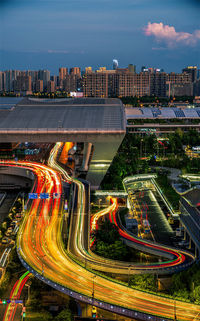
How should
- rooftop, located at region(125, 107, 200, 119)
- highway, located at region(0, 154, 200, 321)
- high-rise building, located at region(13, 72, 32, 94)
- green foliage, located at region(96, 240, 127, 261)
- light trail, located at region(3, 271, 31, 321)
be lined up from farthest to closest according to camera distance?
high-rise building, located at region(13, 72, 32, 94), rooftop, located at region(125, 107, 200, 119), green foliage, located at region(96, 240, 127, 261), light trail, located at region(3, 271, 31, 321), highway, located at region(0, 154, 200, 321)

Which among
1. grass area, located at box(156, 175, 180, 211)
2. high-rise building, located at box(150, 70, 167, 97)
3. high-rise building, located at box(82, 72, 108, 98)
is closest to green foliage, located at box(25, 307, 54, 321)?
grass area, located at box(156, 175, 180, 211)

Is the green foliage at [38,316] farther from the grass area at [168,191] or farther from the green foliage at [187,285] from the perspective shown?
the grass area at [168,191]

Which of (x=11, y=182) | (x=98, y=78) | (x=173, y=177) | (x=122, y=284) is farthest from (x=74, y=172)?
(x=98, y=78)

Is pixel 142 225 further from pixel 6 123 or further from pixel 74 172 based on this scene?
pixel 6 123

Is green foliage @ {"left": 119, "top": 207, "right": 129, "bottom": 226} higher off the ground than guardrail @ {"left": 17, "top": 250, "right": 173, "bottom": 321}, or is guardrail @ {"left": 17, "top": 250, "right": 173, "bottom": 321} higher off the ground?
guardrail @ {"left": 17, "top": 250, "right": 173, "bottom": 321}

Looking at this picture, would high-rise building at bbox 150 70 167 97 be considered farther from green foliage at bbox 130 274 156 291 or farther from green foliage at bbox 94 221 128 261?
green foliage at bbox 130 274 156 291

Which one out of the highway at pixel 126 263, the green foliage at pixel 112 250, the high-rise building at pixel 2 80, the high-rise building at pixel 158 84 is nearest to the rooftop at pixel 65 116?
the highway at pixel 126 263
